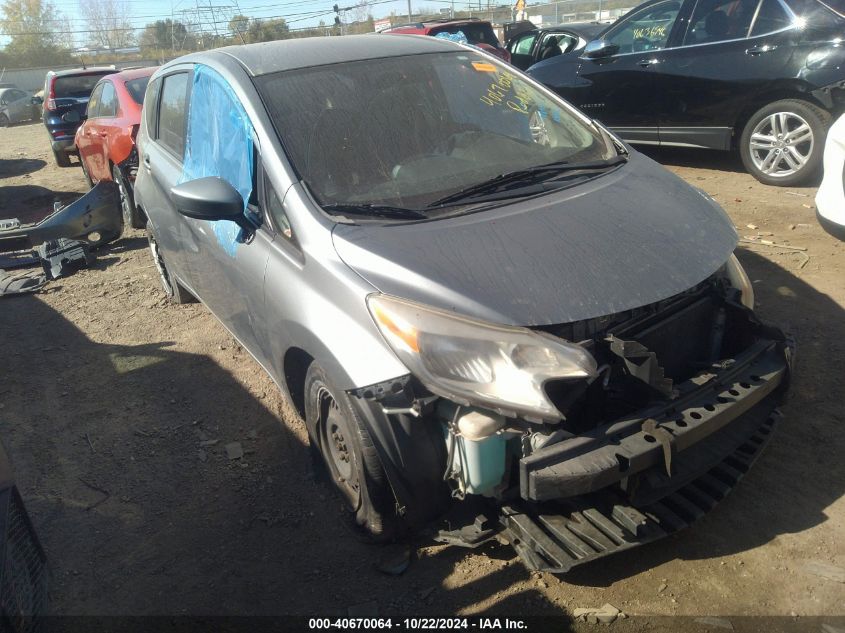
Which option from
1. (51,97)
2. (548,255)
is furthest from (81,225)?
(51,97)

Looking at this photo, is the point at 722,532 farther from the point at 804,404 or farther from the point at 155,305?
the point at 155,305

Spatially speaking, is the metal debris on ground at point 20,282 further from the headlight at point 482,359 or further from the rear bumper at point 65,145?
the rear bumper at point 65,145

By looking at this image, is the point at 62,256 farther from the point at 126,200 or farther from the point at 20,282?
the point at 126,200

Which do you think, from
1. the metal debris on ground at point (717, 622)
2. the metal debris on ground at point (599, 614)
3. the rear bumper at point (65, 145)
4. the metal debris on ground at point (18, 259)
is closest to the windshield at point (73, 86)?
the rear bumper at point (65, 145)

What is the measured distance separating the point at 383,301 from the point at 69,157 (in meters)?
12.0

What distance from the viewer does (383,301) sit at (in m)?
2.37

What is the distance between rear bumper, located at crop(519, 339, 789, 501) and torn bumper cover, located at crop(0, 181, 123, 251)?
6178mm

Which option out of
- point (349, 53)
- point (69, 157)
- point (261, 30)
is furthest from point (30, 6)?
point (349, 53)

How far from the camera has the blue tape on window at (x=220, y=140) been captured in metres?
3.18

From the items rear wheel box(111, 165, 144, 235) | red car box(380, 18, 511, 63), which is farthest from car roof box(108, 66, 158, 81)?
red car box(380, 18, 511, 63)

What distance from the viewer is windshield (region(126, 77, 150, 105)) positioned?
7.91m

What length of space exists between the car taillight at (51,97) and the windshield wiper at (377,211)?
11.4 m

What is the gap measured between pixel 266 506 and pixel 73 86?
11774 millimetres

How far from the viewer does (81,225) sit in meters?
6.94
